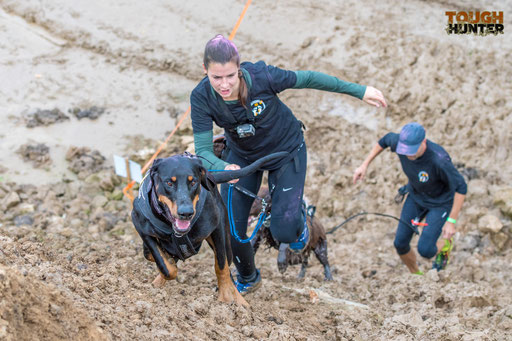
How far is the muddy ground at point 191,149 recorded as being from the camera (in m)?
3.74

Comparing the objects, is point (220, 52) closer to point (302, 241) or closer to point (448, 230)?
point (302, 241)

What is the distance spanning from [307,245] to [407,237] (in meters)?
1.12

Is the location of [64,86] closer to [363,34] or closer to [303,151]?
[363,34]

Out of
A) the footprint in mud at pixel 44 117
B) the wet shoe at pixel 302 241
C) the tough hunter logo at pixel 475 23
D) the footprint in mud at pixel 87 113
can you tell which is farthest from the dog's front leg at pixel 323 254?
the tough hunter logo at pixel 475 23

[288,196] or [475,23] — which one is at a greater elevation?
[475,23]

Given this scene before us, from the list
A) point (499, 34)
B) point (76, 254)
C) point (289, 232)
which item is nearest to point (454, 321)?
point (289, 232)

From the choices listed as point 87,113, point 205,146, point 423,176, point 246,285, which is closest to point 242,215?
point 246,285

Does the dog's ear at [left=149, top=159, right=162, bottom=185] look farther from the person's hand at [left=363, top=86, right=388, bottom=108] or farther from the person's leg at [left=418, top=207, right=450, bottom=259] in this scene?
the person's leg at [left=418, top=207, right=450, bottom=259]

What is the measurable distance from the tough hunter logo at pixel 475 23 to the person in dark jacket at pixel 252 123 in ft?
17.8

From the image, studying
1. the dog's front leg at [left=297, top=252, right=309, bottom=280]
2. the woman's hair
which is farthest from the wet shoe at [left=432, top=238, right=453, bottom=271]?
the woman's hair

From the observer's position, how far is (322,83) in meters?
4.02

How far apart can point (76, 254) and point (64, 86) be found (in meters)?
5.00

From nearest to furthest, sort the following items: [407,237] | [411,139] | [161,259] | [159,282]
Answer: [161,259], [159,282], [411,139], [407,237]

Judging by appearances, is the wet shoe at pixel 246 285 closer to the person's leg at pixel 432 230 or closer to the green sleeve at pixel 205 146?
the green sleeve at pixel 205 146
